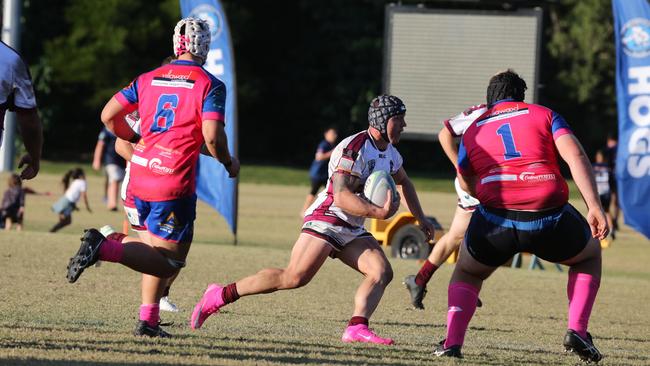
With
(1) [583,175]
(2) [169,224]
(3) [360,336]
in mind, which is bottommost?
(3) [360,336]

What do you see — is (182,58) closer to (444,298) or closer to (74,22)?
(444,298)

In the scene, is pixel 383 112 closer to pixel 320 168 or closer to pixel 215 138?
pixel 215 138

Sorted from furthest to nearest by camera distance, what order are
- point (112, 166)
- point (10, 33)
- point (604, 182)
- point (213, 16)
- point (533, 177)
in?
point (10, 33) → point (604, 182) → point (112, 166) → point (213, 16) → point (533, 177)

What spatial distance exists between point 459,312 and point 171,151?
194 centimetres

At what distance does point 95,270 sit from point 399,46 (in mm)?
10711

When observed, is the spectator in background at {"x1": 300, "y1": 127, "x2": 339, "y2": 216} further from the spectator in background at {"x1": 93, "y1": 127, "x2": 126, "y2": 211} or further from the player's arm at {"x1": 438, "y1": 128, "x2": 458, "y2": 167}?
the player's arm at {"x1": 438, "y1": 128, "x2": 458, "y2": 167}

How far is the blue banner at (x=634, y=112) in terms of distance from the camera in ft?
53.0

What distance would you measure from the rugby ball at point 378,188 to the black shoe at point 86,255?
5.40ft

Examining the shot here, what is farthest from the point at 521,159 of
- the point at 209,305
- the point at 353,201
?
the point at 209,305

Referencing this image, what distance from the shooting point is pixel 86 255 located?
22.8 ft

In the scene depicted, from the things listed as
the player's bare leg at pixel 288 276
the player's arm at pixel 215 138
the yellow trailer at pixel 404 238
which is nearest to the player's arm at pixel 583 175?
the player's bare leg at pixel 288 276

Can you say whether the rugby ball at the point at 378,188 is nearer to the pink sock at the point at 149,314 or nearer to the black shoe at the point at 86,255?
the pink sock at the point at 149,314

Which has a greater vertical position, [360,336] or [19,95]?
[19,95]

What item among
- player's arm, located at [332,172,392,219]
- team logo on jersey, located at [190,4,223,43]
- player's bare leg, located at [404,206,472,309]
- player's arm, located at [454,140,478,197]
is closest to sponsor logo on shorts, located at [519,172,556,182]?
player's arm, located at [454,140,478,197]
